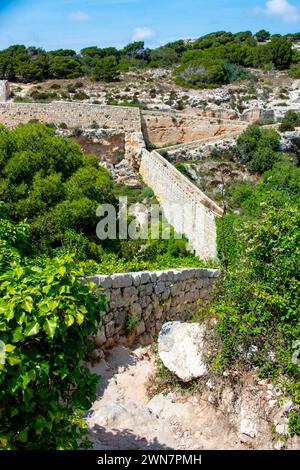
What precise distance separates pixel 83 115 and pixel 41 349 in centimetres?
2342

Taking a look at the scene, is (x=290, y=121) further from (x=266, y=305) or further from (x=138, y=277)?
(x=266, y=305)

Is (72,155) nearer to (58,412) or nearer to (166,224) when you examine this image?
(166,224)

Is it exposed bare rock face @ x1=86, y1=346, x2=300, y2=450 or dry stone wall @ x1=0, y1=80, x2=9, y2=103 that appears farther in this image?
dry stone wall @ x1=0, y1=80, x2=9, y2=103

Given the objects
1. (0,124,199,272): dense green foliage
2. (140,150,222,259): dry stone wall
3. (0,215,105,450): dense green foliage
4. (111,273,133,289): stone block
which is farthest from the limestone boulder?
(140,150,222,259): dry stone wall

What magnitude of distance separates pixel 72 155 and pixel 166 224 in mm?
5162

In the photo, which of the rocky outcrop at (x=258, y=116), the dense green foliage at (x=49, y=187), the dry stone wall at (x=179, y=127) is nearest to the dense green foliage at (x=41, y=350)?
the dense green foliage at (x=49, y=187)

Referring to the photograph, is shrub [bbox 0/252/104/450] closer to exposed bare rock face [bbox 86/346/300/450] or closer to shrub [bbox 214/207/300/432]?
exposed bare rock face [bbox 86/346/300/450]

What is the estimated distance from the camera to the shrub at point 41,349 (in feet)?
12.4

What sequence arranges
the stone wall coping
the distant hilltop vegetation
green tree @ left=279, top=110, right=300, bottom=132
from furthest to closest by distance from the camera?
the distant hilltop vegetation → green tree @ left=279, top=110, right=300, bottom=132 → the stone wall coping

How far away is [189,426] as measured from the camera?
6168 millimetres

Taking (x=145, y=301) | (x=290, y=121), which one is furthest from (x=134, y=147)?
(x=145, y=301)

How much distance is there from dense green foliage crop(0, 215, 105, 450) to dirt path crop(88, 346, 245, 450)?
1.46 metres

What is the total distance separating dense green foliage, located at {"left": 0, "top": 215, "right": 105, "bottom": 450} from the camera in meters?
3.78
